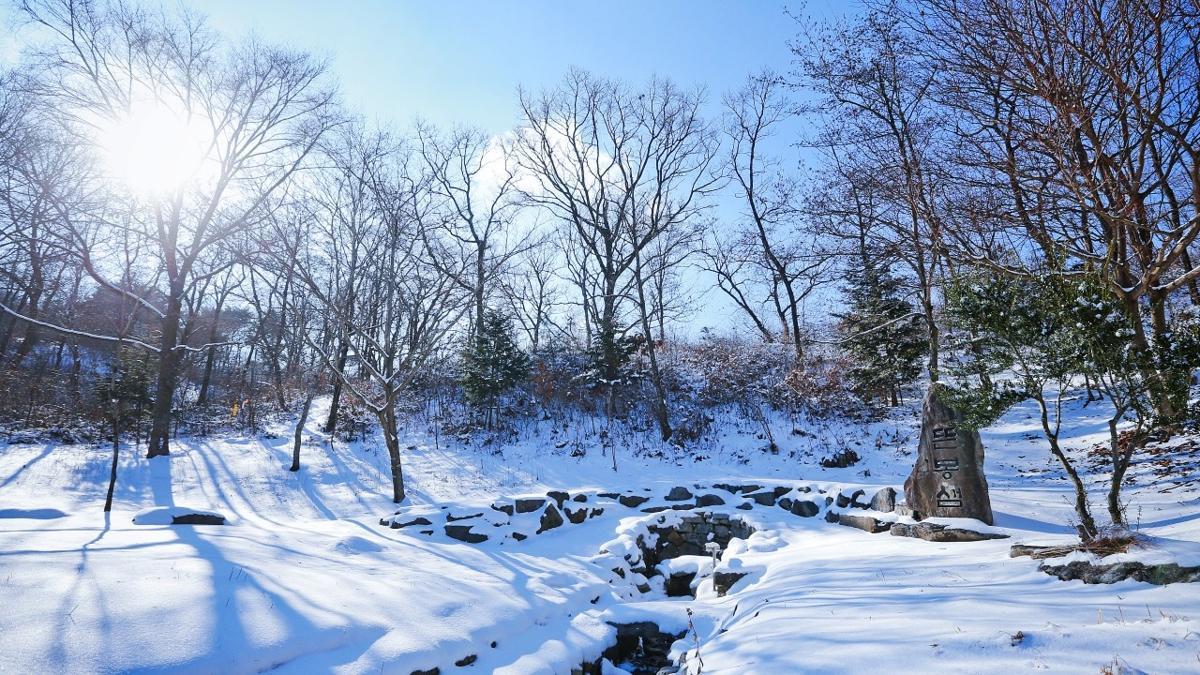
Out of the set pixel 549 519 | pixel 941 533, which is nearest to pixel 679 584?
pixel 549 519

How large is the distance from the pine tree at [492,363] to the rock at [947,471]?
1150 centimetres

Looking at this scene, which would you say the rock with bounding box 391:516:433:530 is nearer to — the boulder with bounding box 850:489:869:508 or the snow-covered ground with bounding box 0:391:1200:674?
the snow-covered ground with bounding box 0:391:1200:674

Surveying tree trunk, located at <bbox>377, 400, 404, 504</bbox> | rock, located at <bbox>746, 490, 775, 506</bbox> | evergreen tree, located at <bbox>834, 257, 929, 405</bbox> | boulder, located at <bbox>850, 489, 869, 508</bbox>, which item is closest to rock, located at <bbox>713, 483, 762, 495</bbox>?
rock, located at <bbox>746, 490, 775, 506</bbox>

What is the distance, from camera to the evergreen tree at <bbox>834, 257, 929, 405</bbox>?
1460cm

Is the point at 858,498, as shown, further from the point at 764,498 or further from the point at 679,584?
the point at 679,584

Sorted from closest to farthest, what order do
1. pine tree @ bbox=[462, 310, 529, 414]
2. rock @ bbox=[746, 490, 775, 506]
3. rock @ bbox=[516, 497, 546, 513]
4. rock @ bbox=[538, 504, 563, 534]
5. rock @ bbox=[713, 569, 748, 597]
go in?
1. rock @ bbox=[713, 569, 748, 597]
2. rock @ bbox=[538, 504, 563, 534]
3. rock @ bbox=[516, 497, 546, 513]
4. rock @ bbox=[746, 490, 775, 506]
5. pine tree @ bbox=[462, 310, 529, 414]

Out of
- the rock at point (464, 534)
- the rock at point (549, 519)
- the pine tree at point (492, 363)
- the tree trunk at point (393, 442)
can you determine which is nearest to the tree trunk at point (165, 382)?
the tree trunk at point (393, 442)

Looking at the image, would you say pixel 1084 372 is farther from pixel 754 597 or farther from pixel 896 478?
pixel 896 478

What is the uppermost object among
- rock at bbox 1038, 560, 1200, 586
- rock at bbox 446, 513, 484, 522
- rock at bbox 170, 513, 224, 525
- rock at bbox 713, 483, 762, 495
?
rock at bbox 1038, 560, 1200, 586

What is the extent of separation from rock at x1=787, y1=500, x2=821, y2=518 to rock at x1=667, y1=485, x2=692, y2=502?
2.10 m

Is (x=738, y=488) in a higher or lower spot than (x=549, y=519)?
higher

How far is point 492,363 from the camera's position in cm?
1655

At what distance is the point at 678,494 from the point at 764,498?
1.69 meters

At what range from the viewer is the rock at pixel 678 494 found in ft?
36.6
